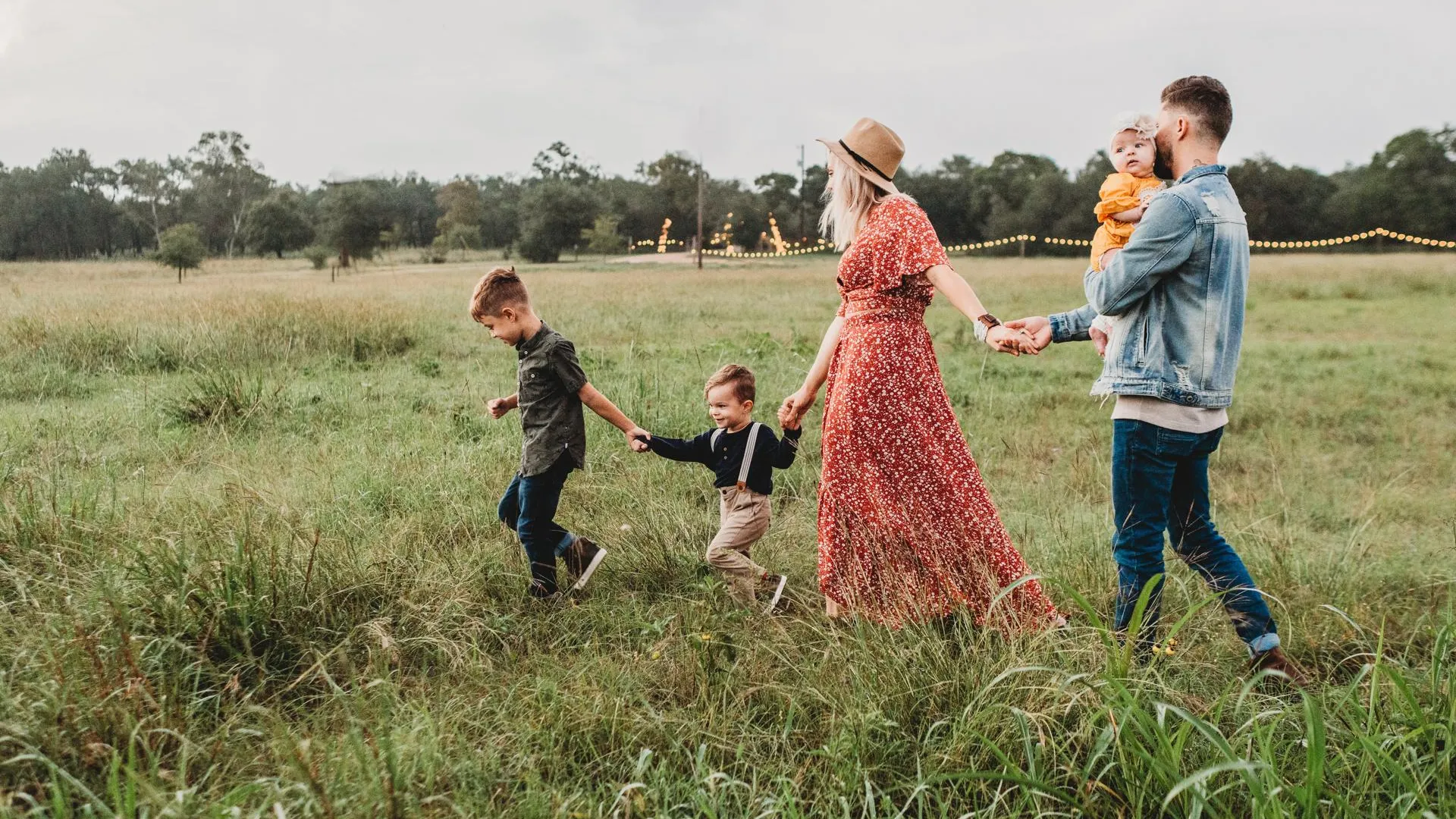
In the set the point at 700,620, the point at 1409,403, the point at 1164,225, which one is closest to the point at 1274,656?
the point at 1164,225

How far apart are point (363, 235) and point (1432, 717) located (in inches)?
2205

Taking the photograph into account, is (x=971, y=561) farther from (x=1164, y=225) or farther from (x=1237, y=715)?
(x=1164, y=225)

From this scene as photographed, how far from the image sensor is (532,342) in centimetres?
375

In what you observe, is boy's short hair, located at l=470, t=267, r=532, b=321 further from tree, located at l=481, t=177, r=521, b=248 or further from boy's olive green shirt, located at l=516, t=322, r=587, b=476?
tree, located at l=481, t=177, r=521, b=248

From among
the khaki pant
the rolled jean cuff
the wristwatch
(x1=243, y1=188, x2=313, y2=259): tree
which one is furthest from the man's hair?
(x1=243, y1=188, x2=313, y2=259): tree

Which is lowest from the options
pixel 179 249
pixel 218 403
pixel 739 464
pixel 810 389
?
pixel 218 403

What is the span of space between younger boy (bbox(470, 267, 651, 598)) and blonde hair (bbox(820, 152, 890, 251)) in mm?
1209

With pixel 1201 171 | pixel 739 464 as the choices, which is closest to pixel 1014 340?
pixel 1201 171

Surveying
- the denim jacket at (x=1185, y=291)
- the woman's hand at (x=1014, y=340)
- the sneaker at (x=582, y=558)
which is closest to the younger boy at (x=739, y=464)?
the sneaker at (x=582, y=558)

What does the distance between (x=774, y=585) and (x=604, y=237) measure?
2165 inches

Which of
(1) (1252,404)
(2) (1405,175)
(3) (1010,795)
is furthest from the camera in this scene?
(2) (1405,175)

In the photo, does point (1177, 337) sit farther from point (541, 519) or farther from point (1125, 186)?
point (541, 519)

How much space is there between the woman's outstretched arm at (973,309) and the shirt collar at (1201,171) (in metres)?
0.71

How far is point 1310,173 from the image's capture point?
2202 inches
